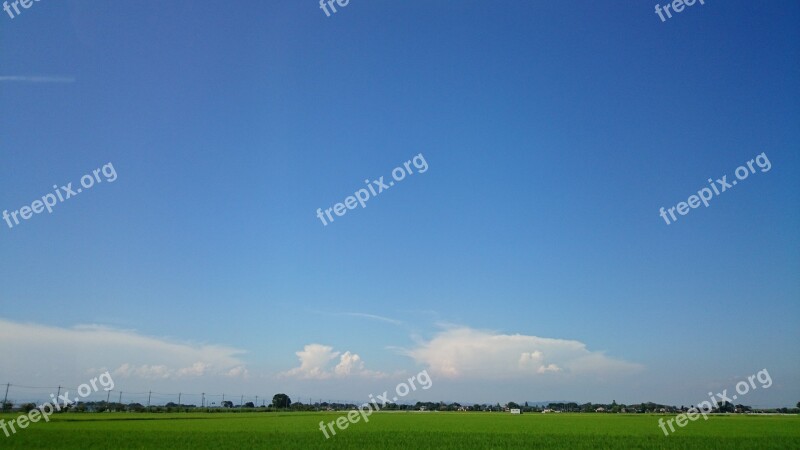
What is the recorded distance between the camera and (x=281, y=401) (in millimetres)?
163500

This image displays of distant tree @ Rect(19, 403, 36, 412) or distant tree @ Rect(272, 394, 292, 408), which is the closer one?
distant tree @ Rect(19, 403, 36, 412)

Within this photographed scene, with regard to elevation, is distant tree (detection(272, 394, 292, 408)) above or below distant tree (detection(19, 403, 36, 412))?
above

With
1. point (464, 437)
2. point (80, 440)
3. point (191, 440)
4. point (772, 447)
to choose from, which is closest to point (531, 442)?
point (464, 437)

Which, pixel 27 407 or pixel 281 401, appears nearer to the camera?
pixel 27 407

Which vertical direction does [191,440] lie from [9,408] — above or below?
below

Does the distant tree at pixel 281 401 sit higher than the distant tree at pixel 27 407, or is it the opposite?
A: the distant tree at pixel 281 401

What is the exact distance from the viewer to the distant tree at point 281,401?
162 metres

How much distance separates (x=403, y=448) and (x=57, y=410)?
71.2 meters

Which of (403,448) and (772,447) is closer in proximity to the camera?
(403,448)

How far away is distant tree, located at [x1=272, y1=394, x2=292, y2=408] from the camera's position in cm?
16232

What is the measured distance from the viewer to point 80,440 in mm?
32500

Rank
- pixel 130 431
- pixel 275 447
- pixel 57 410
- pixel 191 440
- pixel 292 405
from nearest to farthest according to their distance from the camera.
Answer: pixel 275 447
pixel 191 440
pixel 130 431
pixel 57 410
pixel 292 405

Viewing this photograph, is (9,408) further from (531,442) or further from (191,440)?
(531,442)

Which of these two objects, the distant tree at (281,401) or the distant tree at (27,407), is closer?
the distant tree at (27,407)
